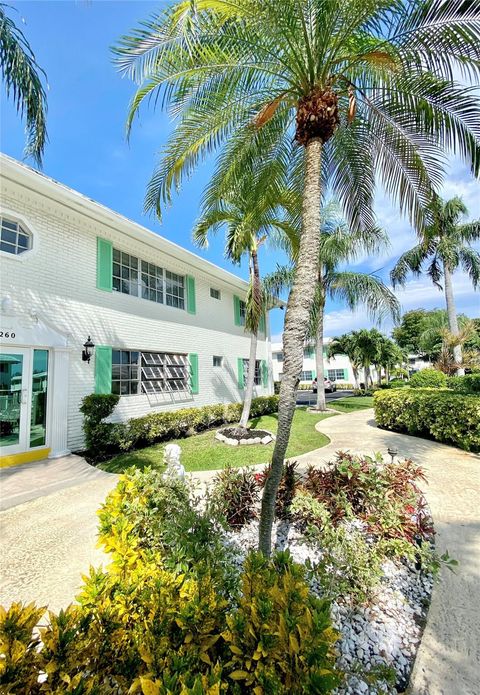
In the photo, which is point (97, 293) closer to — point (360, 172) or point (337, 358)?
point (360, 172)

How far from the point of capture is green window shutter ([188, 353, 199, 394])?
40.3 ft

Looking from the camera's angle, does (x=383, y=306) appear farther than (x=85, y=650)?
Yes

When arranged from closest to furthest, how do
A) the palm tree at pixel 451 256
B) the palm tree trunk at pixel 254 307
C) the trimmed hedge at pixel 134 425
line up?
the trimmed hedge at pixel 134 425 < the palm tree trunk at pixel 254 307 < the palm tree at pixel 451 256

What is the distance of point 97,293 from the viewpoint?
897cm

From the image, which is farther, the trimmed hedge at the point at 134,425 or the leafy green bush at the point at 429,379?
the leafy green bush at the point at 429,379

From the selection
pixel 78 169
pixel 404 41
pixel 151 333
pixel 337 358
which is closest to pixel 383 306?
pixel 151 333

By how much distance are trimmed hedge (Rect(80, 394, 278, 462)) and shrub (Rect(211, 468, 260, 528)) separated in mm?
4766

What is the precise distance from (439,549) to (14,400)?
8.20 metres

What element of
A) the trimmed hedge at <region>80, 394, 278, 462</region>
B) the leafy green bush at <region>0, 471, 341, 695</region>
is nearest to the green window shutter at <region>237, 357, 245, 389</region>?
the trimmed hedge at <region>80, 394, 278, 462</region>

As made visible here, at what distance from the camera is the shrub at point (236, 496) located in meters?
3.81

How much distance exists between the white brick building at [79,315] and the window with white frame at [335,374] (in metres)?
34.9

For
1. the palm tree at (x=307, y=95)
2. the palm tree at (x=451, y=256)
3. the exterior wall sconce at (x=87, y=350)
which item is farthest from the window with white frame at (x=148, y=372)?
the palm tree at (x=451, y=256)

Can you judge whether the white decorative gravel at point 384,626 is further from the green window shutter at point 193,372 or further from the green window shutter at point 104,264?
the green window shutter at point 193,372

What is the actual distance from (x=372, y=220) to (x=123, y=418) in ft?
27.7
